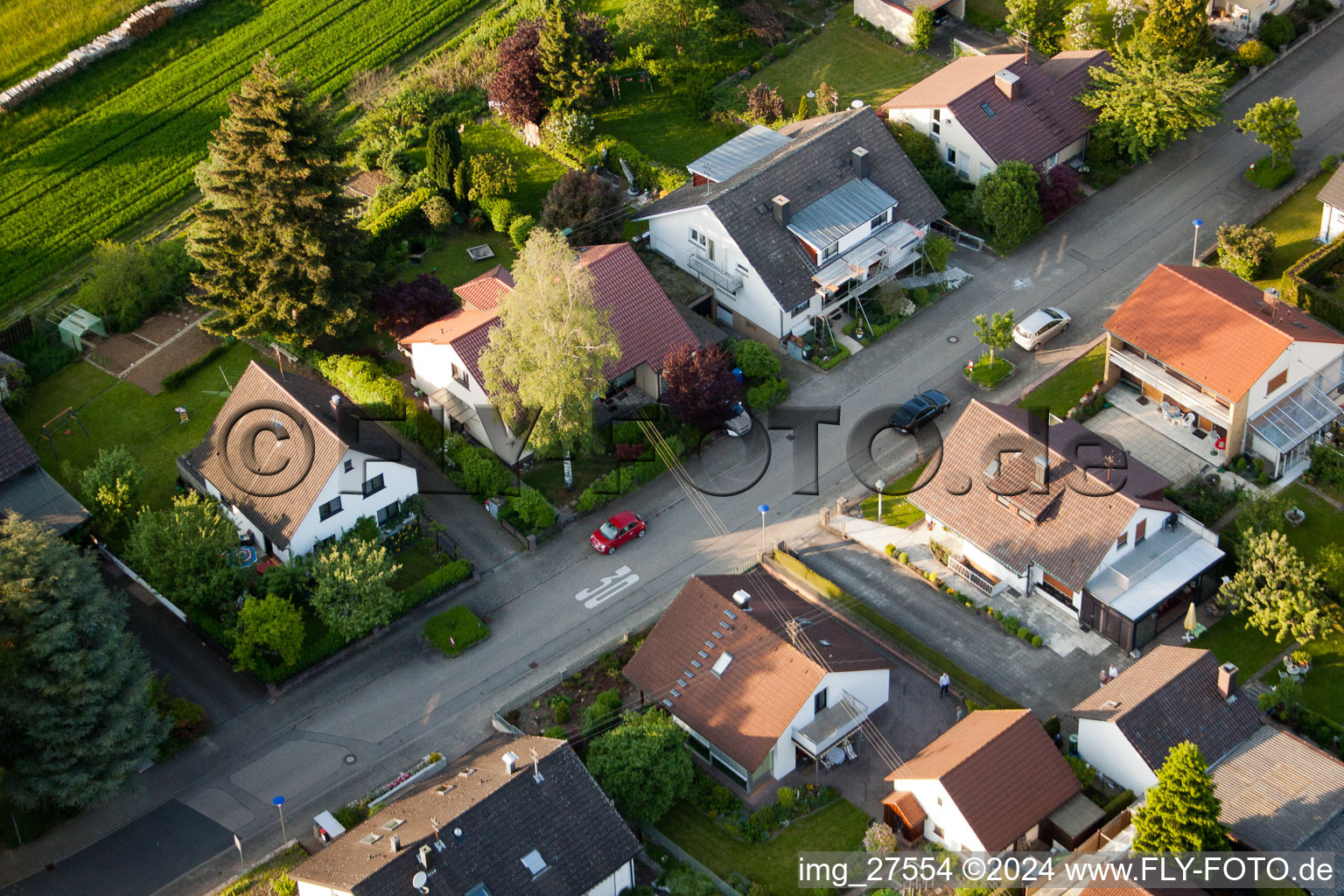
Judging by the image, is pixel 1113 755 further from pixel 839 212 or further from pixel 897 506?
pixel 839 212

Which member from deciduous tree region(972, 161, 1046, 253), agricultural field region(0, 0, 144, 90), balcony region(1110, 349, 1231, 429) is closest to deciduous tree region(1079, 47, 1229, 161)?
deciduous tree region(972, 161, 1046, 253)

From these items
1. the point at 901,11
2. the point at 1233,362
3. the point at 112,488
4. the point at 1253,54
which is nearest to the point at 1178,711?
the point at 1233,362

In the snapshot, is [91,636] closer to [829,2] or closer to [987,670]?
[987,670]

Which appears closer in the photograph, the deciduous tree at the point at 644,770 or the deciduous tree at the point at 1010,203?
the deciduous tree at the point at 644,770

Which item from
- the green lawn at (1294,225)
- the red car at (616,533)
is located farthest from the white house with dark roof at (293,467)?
the green lawn at (1294,225)

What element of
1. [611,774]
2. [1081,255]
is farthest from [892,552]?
[1081,255]

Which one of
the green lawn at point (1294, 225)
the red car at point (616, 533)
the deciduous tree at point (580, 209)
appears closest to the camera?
the red car at point (616, 533)

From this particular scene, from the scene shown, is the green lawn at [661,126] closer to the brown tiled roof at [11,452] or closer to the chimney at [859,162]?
the chimney at [859,162]
